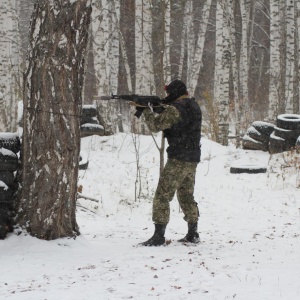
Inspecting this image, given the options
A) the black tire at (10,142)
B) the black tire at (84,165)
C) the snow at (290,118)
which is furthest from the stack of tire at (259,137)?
the black tire at (10,142)

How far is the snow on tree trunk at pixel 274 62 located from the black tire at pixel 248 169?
469cm

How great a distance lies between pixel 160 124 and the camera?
5.02 meters

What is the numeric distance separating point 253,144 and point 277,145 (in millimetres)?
836

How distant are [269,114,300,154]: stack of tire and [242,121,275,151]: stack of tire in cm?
41

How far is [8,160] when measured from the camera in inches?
190

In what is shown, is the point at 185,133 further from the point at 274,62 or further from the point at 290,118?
the point at 274,62

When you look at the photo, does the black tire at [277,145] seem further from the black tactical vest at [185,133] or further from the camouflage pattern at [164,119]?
the camouflage pattern at [164,119]

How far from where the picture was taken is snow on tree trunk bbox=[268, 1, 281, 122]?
14859mm

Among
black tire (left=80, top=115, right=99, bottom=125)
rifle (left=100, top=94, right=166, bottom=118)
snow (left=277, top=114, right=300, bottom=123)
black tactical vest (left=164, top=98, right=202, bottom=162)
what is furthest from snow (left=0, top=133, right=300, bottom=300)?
black tire (left=80, top=115, right=99, bottom=125)

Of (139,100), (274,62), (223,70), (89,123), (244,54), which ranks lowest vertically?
(89,123)

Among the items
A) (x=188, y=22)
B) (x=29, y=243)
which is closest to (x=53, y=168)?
(x=29, y=243)

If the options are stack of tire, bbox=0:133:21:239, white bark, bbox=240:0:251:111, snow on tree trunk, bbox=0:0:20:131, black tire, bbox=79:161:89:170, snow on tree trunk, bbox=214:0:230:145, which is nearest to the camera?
stack of tire, bbox=0:133:21:239

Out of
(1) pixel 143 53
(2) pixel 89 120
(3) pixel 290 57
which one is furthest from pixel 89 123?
(3) pixel 290 57

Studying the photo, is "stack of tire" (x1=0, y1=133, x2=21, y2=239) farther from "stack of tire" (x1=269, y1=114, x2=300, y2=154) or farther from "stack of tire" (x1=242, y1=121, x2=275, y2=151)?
"stack of tire" (x1=242, y1=121, x2=275, y2=151)
